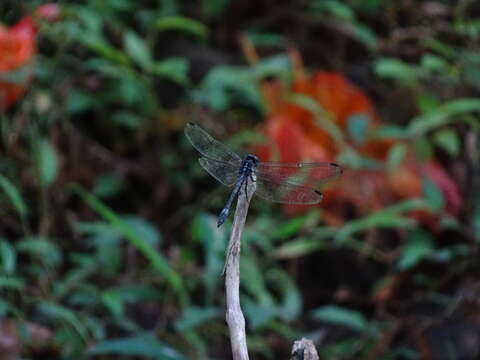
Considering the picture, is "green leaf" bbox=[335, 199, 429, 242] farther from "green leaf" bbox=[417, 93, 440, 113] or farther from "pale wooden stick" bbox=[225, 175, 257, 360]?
"pale wooden stick" bbox=[225, 175, 257, 360]

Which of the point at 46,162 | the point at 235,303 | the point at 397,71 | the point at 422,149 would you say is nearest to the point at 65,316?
the point at 46,162

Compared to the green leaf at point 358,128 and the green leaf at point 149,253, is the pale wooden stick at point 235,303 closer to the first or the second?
the green leaf at point 149,253

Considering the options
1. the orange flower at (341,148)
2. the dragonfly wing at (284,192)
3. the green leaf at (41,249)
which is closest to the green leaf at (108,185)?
the green leaf at (41,249)

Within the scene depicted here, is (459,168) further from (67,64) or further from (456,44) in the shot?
(67,64)

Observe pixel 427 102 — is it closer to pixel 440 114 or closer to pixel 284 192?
pixel 440 114

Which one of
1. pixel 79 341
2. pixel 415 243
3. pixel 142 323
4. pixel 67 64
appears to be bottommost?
pixel 79 341

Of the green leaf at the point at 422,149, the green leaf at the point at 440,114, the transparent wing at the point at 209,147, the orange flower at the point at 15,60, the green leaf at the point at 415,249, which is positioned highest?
the orange flower at the point at 15,60

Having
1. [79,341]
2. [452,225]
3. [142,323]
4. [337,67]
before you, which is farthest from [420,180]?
[79,341]
